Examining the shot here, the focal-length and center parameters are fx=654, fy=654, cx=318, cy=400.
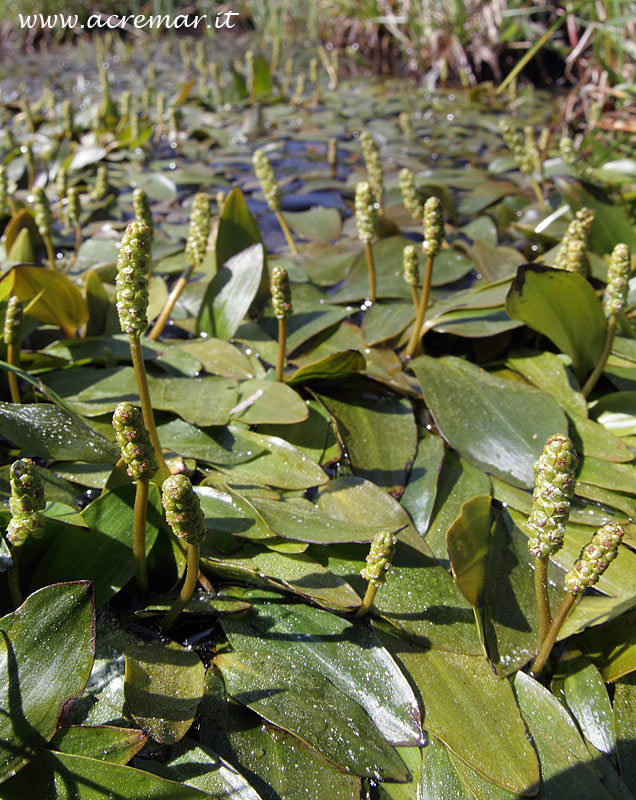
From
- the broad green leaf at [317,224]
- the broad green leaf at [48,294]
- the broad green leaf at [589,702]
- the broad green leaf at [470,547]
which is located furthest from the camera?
the broad green leaf at [317,224]

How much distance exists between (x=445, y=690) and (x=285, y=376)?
0.98m

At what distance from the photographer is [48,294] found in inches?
77.0

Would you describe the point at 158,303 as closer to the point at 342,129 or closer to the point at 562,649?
the point at 562,649

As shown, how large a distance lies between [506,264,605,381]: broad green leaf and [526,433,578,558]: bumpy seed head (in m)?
0.88

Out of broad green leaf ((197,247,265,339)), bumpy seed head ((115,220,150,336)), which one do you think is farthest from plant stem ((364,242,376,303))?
bumpy seed head ((115,220,150,336))

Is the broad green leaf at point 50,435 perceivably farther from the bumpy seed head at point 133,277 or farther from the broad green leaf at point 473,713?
the broad green leaf at point 473,713

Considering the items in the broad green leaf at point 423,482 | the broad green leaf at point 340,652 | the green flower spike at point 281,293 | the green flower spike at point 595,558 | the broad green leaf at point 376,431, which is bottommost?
the broad green leaf at point 340,652

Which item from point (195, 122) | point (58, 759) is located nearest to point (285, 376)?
point (58, 759)

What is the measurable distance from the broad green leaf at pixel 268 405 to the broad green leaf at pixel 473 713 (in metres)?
0.59

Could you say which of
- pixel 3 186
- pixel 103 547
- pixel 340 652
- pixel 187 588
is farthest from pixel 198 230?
pixel 340 652

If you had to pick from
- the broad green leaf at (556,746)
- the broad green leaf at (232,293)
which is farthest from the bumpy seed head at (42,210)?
the broad green leaf at (556,746)

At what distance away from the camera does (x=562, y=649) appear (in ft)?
4.46

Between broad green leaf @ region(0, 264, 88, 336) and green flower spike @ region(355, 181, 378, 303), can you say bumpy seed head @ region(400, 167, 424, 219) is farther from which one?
broad green leaf @ region(0, 264, 88, 336)

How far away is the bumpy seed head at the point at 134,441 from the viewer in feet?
3.35
